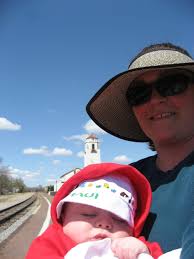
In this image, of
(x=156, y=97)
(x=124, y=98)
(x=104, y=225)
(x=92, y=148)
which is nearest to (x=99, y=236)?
(x=104, y=225)

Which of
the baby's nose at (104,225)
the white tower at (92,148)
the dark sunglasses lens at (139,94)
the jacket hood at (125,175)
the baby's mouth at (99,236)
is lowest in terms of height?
the baby's mouth at (99,236)

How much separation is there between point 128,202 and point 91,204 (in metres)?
0.23

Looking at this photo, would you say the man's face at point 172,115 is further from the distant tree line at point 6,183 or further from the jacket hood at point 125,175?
the distant tree line at point 6,183

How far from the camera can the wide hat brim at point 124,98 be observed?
2658 mm

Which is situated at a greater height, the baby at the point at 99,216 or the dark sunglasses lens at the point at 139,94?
the dark sunglasses lens at the point at 139,94

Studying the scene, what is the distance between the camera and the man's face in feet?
8.58

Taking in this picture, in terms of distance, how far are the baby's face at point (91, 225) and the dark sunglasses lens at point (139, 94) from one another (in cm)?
87

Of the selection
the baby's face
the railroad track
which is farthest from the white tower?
the baby's face

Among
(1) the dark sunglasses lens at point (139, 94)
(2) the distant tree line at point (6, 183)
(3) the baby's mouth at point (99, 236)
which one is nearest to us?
(3) the baby's mouth at point (99, 236)

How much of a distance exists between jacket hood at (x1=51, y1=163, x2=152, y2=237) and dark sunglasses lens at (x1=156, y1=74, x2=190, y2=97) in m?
0.54

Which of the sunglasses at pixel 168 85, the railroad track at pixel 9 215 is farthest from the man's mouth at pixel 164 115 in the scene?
the railroad track at pixel 9 215

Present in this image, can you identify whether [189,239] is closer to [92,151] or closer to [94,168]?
[94,168]

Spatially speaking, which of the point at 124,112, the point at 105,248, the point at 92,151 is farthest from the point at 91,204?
the point at 92,151

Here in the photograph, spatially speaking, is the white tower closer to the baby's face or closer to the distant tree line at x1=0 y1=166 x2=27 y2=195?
the distant tree line at x1=0 y1=166 x2=27 y2=195
